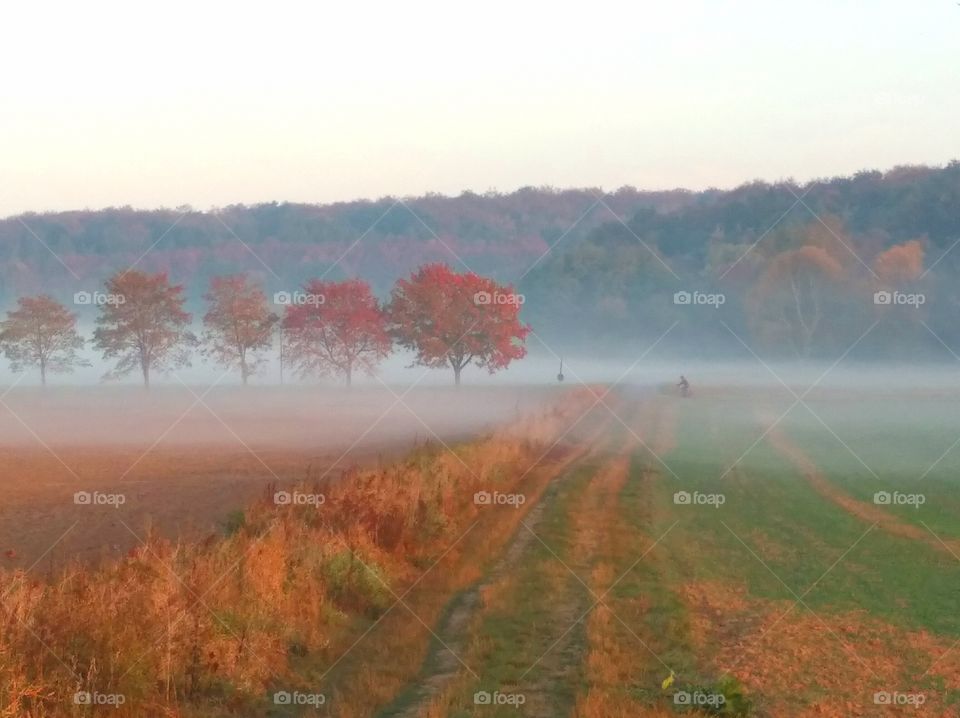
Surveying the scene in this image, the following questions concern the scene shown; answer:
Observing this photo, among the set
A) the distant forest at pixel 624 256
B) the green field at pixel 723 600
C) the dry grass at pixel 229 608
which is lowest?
the green field at pixel 723 600

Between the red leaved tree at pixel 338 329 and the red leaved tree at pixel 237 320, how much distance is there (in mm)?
5739

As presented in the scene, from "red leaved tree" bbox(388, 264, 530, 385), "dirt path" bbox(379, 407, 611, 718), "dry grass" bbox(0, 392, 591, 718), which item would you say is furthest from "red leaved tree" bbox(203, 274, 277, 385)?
"dry grass" bbox(0, 392, 591, 718)

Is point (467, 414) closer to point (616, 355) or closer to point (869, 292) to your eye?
point (869, 292)

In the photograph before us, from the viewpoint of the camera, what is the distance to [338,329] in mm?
66750

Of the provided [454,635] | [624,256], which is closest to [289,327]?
[624,256]

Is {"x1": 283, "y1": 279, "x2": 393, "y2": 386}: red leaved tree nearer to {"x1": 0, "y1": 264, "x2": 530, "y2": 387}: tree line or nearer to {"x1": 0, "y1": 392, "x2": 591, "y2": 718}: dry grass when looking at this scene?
{"x1": 0, "y1": 264, "x2": 530, "y2": 387}: tree line

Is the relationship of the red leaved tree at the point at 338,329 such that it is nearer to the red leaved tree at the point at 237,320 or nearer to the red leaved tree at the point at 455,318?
the red leaved tree at the point at 455,318

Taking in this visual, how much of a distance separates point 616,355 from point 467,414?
5338cm

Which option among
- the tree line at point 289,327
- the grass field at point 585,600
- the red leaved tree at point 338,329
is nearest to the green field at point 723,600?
the grass field at point 585,600

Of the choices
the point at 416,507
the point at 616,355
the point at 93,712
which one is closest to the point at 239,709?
the point at 93,712

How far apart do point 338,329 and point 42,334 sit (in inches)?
1017

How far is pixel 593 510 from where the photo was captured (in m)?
23.6

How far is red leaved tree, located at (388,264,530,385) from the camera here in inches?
2462

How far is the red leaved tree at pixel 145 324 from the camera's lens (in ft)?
241
